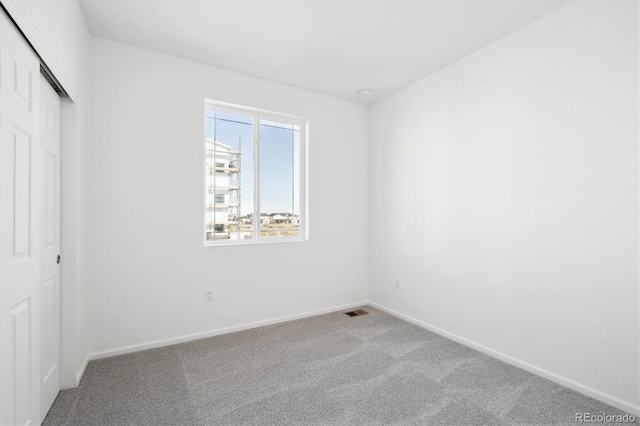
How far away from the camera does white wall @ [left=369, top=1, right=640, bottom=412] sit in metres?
1.98

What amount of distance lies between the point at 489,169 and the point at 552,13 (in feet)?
4.02

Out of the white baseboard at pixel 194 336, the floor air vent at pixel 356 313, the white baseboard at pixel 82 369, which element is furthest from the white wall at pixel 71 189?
the floor air vent at pixel 356 313

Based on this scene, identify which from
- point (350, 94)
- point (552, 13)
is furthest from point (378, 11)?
point (350, 94)

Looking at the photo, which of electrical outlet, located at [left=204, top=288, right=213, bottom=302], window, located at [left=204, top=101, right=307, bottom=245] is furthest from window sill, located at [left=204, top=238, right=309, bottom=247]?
electrical outlet, located at [left=204, top=288, right=213, bottom=302]

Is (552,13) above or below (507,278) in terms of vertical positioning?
above

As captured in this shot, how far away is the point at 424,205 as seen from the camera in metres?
3.41

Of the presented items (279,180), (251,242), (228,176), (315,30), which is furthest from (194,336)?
(315,30)

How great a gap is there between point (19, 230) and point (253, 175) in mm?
2241

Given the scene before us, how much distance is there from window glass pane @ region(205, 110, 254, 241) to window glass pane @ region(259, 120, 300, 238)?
165 millimetres

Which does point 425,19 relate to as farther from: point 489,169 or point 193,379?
point 193,379

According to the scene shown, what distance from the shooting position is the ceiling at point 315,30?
227cm

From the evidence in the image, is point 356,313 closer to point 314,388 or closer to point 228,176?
point 314,388

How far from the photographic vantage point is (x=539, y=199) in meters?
2.39

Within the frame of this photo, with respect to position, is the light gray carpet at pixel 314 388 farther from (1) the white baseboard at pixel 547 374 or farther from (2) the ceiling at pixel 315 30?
(2) the ceiling at pixel 315 30
